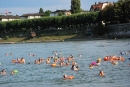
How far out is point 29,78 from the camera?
1625 inches

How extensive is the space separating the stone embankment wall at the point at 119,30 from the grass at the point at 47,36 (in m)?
9.29

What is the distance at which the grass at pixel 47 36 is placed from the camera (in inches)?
4843

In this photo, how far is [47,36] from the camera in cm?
13188

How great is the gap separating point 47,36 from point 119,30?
2882 cm

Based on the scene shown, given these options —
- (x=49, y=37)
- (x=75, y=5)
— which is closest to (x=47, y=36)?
(x=49, y=37)

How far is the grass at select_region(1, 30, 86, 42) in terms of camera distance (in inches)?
4843

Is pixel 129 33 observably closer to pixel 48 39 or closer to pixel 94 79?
pixel 48 39

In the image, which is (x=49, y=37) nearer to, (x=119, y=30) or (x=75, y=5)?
(x=119, y=30)

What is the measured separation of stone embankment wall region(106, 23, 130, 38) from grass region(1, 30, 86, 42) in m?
9.29

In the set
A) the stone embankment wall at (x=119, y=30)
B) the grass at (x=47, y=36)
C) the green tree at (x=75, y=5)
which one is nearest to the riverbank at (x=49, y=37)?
the grass at (x=47, y=36)

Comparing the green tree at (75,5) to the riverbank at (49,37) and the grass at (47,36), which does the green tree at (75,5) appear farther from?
A: the riverbank at (49,37)

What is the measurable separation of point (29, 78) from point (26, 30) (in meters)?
Result: 111

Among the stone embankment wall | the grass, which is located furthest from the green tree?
the stone embankment wall

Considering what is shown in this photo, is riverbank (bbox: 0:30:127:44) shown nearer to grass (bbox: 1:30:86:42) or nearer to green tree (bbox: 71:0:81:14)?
grass (bbox: 1:30:86:42)
